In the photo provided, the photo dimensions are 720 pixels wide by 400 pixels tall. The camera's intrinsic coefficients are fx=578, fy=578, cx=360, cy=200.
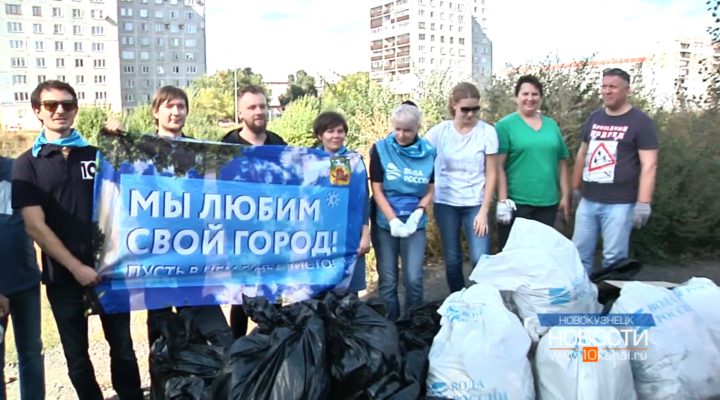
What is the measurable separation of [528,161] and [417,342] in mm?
1672

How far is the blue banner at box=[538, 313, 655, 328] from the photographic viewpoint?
2957 millimetres

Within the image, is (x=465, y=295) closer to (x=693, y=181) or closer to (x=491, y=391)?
(x=491, y=391)

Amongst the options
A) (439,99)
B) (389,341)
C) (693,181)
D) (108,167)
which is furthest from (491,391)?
(439,99)

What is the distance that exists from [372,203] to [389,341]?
1316 millimetres

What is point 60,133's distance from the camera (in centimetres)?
293

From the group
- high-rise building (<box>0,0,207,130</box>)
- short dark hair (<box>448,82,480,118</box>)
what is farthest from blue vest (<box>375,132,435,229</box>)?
high-rise building (<box>0,0,207,130</box>)

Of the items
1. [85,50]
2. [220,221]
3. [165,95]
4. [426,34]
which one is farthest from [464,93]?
[426,34]

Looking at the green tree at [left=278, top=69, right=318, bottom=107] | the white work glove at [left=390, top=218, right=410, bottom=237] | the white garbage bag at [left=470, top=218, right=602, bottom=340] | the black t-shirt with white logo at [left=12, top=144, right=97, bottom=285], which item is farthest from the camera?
the green tree at [left=278, top=69, right=318, bottom=107]

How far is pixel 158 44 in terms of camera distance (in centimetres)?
10656

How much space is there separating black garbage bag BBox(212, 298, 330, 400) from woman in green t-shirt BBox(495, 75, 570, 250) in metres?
2.01

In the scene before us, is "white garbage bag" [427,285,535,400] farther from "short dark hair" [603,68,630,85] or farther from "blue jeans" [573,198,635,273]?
"short dark hair" [603,68,630,85]

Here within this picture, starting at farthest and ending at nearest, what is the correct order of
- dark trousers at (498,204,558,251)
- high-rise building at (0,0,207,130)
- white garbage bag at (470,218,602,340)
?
high-rise building at (0,0,207,130) → dark trousers at (498,204,558,251) → white garbage bag at (470,218,602,340)

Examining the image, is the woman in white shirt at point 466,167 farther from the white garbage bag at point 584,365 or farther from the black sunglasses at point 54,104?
the black sunglasses at point 54,104

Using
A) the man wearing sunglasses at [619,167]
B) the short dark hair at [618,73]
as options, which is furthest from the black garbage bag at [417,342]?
the short dark hair at [618,73]
